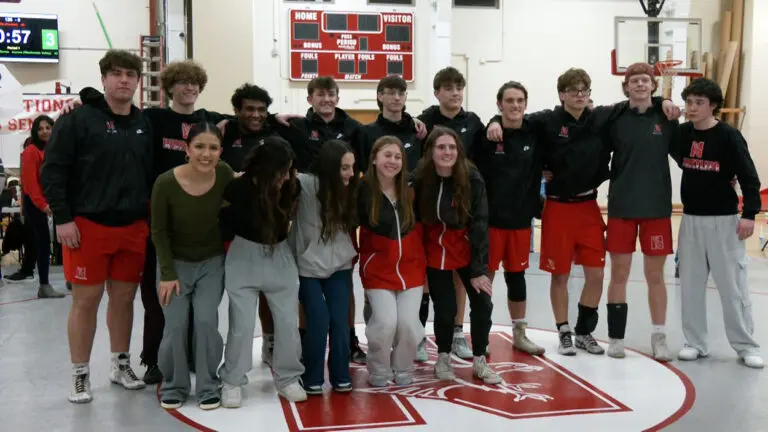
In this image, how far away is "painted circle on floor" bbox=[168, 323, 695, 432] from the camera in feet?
11.5

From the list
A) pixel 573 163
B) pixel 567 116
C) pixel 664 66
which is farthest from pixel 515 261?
pixel 664 66

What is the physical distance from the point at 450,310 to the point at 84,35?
509 inches

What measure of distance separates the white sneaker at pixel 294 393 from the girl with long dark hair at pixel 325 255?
0.30 feet

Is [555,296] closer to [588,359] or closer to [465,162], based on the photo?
[588,359]

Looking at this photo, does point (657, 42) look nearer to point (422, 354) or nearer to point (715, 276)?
point (715, 276)

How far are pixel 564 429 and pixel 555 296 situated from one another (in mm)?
1526

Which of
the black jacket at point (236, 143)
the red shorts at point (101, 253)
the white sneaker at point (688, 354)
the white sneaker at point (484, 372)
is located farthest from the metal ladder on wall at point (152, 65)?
the white sneaker at point (688, 354)

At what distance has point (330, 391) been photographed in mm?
4023

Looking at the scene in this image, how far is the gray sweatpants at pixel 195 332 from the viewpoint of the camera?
12.3ft

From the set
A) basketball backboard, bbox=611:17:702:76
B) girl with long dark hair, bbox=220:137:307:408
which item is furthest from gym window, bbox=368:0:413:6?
girl with long dark hair, bbox=220:137:307:408

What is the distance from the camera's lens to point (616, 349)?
4703 mm

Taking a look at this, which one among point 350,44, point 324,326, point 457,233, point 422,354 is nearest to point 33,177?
point 324,326

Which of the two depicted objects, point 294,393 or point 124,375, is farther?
point 124,375

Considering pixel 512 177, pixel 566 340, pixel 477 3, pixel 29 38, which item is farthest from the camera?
pixel 477 3
